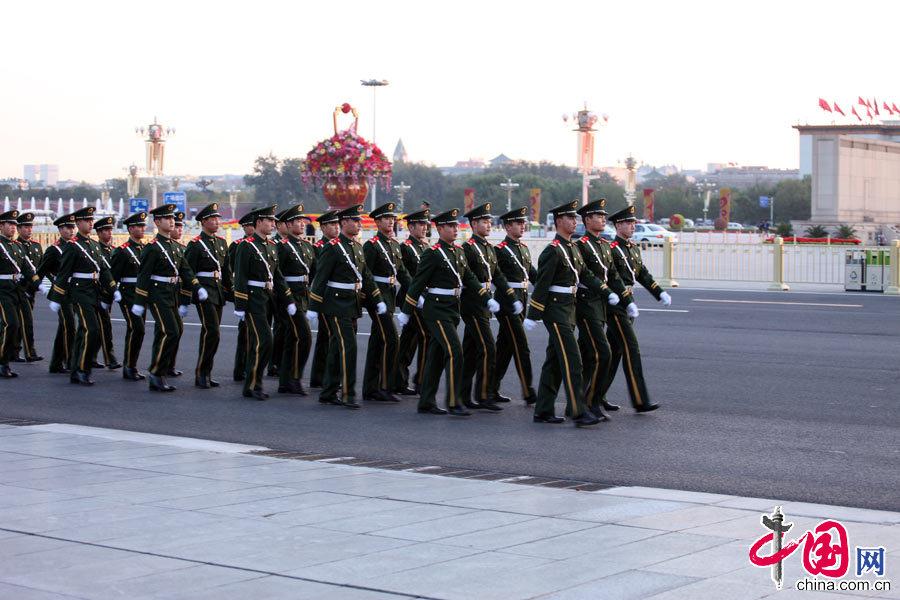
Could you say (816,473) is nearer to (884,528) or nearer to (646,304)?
(884,528)

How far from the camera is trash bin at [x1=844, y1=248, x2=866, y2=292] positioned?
27.5 metres

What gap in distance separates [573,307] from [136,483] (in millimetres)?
4114

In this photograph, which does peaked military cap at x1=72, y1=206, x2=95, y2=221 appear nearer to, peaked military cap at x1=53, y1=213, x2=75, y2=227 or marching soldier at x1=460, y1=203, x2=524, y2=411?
peaked military cap at x1=53, y1=213, x2=75, y2=227

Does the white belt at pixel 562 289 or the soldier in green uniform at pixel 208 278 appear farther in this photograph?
the soldier in green uniform at pixel 208 278

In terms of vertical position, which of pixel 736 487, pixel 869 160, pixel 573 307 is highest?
pixel 869 160

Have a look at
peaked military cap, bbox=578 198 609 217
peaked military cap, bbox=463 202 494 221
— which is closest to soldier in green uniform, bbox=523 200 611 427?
peaked military cap, bbox=578 198 609 217

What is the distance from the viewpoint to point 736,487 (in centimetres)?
755

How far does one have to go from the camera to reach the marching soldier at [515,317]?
36.2ft

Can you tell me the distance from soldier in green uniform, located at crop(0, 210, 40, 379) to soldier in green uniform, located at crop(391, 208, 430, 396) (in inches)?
178

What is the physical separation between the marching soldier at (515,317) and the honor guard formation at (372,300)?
15mm

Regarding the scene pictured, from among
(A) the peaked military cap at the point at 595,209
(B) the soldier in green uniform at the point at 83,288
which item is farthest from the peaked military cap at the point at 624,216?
(B) the soldier in green uniform at the point at 83,288

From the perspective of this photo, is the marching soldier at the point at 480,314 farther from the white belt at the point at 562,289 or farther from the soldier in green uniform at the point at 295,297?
the soldier in green uniform at the point at 295,297

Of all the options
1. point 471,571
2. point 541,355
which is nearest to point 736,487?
point 471,571

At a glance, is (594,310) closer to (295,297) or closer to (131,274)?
(295,297)
